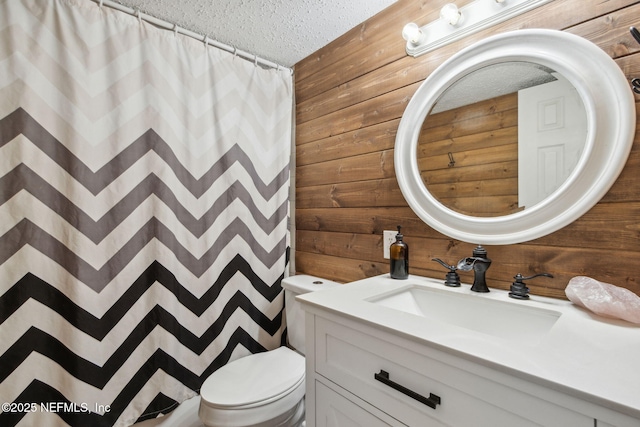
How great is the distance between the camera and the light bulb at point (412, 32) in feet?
4.00

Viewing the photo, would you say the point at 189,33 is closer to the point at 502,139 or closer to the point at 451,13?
the point at 451,13

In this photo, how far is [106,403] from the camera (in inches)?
50.3

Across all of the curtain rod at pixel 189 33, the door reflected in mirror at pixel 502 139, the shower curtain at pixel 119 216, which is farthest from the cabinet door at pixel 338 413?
the curtain rod at pixel 189 33

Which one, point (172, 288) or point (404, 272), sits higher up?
point (404, 272)

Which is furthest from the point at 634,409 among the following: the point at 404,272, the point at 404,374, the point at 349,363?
the point at 404,272

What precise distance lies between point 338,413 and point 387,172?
991 mm

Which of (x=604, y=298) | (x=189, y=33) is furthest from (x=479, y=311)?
(x=189, y=33)

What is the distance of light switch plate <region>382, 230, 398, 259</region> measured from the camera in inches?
52.9

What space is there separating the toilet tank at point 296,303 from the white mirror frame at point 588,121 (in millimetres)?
740

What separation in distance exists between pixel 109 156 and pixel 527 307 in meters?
1.74

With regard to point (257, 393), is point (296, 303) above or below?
above

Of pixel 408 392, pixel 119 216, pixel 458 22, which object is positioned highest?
pixel 458 22

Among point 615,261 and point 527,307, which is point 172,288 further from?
point 615,261

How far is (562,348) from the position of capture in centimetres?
60
